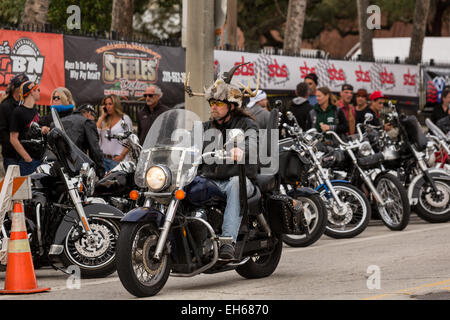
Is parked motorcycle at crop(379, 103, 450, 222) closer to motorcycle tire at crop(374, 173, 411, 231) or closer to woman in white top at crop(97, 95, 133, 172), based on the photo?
motorcycle tire at crop(374, 173, 411, 231)

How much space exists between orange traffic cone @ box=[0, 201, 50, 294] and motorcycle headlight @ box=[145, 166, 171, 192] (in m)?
1.34

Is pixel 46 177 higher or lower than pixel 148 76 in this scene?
lower

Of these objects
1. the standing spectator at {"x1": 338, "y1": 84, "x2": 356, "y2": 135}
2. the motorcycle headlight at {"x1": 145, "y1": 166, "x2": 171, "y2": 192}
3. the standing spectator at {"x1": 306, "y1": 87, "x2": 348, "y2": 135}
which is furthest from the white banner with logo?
the motorcycle headlight at {"x1": 145, "y1": 166, "x2": 171, "y2": 192}

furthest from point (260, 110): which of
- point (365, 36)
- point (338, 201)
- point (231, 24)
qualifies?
point (365, 36)

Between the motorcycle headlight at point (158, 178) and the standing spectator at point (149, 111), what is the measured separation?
5.74 metres

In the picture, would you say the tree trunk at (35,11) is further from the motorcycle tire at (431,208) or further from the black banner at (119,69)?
the motorcycle tire at (431,208)

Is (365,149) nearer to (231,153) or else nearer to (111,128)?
(111,128)

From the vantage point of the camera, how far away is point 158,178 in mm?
7855

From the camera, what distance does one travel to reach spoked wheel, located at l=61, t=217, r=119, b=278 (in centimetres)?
944

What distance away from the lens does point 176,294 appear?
8.05 m

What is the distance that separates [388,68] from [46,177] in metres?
13.1

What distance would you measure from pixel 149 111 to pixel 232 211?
5750 millimetres

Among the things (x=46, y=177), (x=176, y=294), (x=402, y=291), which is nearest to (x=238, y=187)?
(x=176, y=294)

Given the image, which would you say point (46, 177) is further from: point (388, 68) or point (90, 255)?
point (388, 68)
